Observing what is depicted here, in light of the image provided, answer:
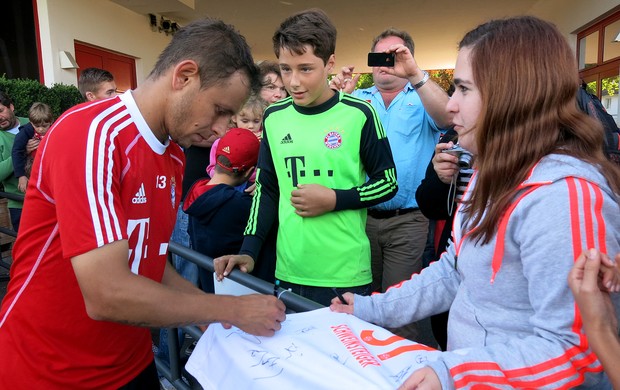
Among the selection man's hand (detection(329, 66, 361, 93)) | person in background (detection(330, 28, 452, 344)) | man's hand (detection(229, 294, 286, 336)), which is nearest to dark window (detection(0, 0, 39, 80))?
man's hand (detection(329, 66, 361, 93))

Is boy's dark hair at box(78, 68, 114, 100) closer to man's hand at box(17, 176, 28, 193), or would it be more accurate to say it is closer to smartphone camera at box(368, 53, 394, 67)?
man's hand at box(17, 176, 28, 193)

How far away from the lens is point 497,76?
1116 mm

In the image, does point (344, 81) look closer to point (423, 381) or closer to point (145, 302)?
point (145, 302)

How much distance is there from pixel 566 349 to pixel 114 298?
106cm

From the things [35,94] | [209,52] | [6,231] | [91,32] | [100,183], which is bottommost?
[6,231]

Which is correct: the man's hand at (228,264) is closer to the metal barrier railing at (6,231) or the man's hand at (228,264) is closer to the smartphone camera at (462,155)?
the smartphone camera at (462,155)

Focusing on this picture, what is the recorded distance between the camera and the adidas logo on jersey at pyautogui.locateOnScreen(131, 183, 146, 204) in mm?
1380

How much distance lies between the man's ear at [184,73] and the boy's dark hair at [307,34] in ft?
3.07

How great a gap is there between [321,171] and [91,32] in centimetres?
957

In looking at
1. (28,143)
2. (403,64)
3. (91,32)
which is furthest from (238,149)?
(91,32)

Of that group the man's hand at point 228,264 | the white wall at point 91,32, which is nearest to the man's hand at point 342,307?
the man's hand at point 228,264

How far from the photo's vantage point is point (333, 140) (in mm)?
2178

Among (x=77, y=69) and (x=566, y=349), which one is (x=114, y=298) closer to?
(x=566, y=349)

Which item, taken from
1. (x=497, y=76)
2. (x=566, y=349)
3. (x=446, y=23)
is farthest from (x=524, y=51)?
(x=446, y=23)
